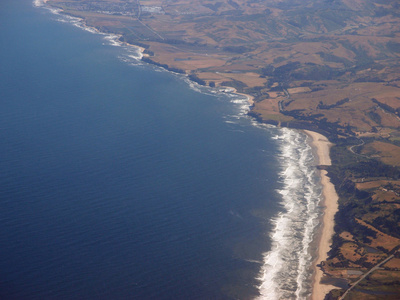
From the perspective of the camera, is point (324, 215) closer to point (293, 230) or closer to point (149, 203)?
point (293, 230)


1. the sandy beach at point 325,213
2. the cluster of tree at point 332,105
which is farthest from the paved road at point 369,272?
the cluster of tree at point 332,105

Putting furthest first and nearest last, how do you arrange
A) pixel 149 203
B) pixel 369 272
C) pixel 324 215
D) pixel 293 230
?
pixel 324 215 < pixel 149 203 < pixel 293 230 < pixel 369 272

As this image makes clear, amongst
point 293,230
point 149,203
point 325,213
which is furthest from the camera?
point 325,213

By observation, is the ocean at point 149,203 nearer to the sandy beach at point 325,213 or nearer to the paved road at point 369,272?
the sandy beach at point 325,213

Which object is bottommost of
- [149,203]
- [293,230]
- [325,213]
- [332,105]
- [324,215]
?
[149,203]

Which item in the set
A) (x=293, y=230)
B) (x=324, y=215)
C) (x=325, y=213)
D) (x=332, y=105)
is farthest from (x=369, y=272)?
(x=332, y=105)

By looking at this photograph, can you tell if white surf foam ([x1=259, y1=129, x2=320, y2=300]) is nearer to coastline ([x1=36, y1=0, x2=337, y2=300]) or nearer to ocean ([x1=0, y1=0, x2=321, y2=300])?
ocean ([x1=0, y1=0, x2=321, y2=300])
